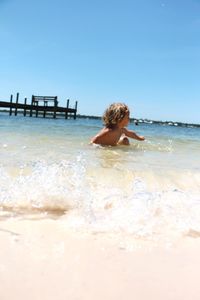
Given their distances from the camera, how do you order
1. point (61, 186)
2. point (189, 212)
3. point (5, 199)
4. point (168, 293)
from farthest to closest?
point (61, 186)
point (5, 199)
point (189, 212)
point (168, 293)

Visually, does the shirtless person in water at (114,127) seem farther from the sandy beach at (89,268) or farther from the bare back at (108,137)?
the sandy beach at (89,268)

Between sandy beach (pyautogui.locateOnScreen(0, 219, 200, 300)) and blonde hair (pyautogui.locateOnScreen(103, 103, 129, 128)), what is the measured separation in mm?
4250

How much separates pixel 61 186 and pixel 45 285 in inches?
49.1

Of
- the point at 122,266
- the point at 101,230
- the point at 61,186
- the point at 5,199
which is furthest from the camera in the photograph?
the point at 61,186

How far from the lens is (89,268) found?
1.40m

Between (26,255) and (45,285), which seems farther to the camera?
(26,255)

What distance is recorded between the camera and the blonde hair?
589 cm

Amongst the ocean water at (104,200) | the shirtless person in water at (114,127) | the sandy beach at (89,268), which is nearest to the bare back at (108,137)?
the shirtless person in water at (114,127)

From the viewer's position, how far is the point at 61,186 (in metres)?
2.49

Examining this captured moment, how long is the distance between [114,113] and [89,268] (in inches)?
184

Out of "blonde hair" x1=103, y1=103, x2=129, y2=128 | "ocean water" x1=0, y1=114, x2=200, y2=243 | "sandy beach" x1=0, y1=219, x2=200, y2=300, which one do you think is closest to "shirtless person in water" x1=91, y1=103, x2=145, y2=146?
"blonde hair" x1=103, y1=103, x2=129, y2=128

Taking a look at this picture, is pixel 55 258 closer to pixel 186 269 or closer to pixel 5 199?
pixel 186 269

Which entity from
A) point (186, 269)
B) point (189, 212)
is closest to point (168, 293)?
point (186, 269)

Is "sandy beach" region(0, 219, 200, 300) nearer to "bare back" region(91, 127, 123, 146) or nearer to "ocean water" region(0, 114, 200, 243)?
"ocean water" region(0, 114, 200, 243)
